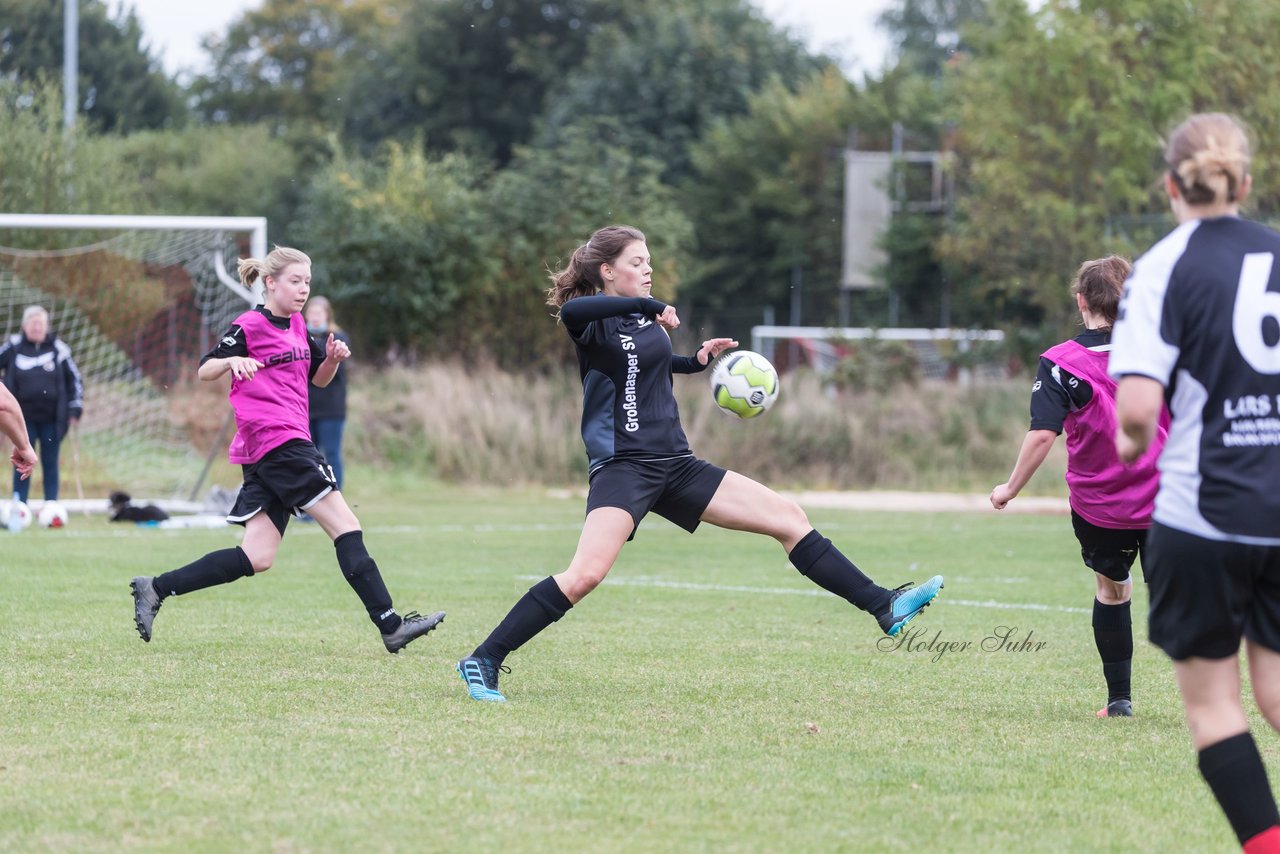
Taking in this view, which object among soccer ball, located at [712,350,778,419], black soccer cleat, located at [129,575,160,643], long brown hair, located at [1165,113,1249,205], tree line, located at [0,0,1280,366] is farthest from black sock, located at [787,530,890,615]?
tree line, located at [0,0,1280,366]

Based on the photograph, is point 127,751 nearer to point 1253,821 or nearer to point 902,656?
point 1253,821

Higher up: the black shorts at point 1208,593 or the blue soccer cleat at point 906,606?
the black shorts at point 1208,593

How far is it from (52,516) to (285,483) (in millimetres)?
8176

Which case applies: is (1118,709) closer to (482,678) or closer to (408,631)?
(482,678)

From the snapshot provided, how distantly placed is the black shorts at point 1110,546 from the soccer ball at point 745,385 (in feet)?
4.82

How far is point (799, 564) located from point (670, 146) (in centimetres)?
3657

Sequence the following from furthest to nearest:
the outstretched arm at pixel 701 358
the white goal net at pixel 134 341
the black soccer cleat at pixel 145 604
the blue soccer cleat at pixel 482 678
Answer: the white goal net at pixel 134 341
the black soccer cleat at pixel 145 604
the outstretched arm at pixel 701 358
the blue soccer cleat at pixel 482 678

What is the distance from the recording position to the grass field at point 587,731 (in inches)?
157

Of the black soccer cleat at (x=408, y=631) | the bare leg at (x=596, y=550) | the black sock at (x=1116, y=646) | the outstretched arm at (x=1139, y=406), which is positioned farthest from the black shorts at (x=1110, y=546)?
the black soccer cleat at (x=408, y=631)

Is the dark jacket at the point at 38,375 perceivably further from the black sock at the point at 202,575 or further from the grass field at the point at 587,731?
the black sock at the point at 202,575

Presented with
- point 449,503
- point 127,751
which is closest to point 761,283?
point 449,503

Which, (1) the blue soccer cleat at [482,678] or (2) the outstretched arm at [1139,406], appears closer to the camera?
(2) the outstretched arm at [1139,406]

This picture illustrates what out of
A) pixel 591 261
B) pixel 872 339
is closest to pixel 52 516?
pixel 591 261

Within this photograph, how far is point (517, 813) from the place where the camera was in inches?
161
